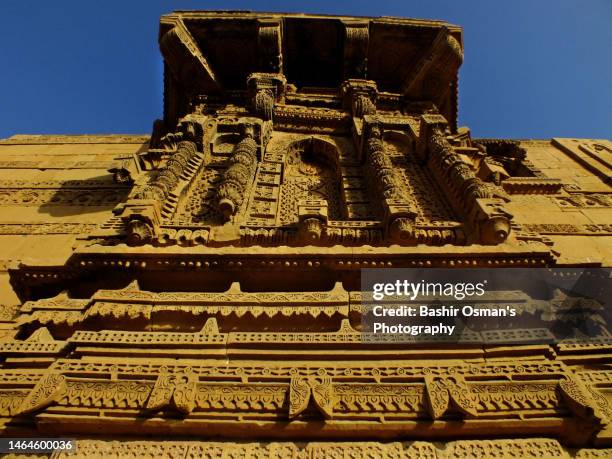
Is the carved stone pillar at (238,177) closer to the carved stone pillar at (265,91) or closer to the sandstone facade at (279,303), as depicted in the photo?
the sandstone facade at (279,303)

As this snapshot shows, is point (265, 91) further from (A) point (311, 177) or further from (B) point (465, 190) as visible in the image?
(B) point (465, 190)

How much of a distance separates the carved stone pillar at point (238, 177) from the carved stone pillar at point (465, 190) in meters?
2.73

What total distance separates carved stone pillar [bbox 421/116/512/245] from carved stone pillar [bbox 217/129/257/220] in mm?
2725

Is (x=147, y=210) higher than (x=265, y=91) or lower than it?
lower

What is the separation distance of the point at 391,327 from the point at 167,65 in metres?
7.85

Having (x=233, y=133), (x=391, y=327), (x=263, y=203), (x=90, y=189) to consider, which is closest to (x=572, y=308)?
(x=391, y=327)

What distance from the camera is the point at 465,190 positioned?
4.72m

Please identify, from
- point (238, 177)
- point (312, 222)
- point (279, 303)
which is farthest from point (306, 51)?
point (279, 303)

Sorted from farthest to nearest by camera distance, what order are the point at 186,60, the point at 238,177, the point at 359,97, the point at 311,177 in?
the point at 186,60 < the point at 359,97 < the point at 311,177 < the point at 238,177

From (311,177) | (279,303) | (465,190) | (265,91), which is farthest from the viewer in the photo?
(265,91)

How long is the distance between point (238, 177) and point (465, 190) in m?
2.86

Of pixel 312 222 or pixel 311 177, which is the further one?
pixel 311 177

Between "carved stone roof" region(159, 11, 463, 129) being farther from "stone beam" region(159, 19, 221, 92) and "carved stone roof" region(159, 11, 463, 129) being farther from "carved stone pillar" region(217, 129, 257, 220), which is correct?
"carved stone pillar" region(217, 129, 257, 220)

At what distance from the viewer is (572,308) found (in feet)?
11.1
